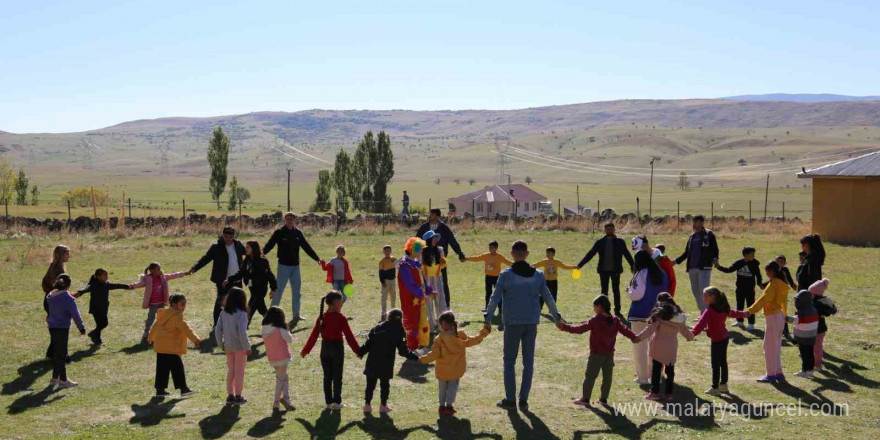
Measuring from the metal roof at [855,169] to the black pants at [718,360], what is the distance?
81.5 feet

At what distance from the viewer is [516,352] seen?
9297mm

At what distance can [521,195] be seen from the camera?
66750 millimetres

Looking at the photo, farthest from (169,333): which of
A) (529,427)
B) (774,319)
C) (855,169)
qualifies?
(855,169)

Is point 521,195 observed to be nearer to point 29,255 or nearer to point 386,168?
point 386,168

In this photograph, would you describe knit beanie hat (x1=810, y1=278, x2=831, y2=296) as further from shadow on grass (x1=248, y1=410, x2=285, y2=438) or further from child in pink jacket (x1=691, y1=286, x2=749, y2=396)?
shadow on grass (x1=248, y1=410, x2=285, y2=438)

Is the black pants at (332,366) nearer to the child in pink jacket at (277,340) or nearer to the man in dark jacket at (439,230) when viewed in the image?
the child in pink jacket at (277,340)

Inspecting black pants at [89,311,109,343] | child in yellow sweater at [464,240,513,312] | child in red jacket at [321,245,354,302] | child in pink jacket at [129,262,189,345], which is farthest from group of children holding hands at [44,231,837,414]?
child in red jacket at [321,245,354,302]

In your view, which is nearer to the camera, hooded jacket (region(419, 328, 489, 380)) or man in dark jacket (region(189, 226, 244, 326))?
hooded jacket (region(419, 328, 489, 380))

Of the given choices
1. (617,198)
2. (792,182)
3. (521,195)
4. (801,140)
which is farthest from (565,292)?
(801,140)

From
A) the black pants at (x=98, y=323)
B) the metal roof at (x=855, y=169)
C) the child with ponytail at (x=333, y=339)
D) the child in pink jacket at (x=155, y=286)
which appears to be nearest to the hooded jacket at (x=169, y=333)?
the child with ponytail at (x=333, y=339)

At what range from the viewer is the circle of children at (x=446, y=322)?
Answer: 9.07 m

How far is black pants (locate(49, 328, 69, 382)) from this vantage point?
10.3 metres

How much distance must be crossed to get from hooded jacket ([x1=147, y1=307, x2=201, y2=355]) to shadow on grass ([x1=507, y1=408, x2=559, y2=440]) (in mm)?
3942

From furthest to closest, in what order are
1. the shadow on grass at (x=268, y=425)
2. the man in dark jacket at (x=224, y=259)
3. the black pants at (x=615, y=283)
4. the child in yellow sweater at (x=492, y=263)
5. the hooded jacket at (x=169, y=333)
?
the black pants at (x=615, y=283) < the child in yellow sweater at (x=492, y=263) < the man in dark jacket at (x=224, y=259) < the hooded jacket at (x=169, y=333) < the shadow on grass at (x=268, y=425)
